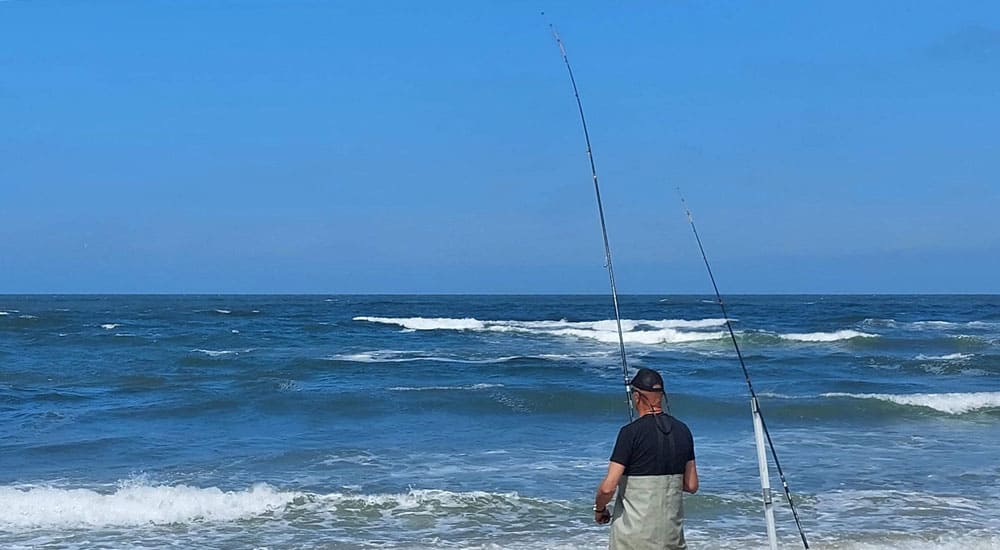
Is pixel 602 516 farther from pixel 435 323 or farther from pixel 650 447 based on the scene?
pixel 435 323

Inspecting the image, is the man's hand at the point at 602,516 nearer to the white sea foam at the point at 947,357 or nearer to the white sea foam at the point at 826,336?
the white sea foam at the point at 947,357

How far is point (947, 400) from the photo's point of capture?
1595 cm

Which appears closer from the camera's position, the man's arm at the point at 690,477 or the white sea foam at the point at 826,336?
the man's arm at the point at 690,477

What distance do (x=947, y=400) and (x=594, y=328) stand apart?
2681 cm

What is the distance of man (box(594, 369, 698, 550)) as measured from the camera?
13.9 ft

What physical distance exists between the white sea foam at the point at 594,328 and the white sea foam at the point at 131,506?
85.7 feet

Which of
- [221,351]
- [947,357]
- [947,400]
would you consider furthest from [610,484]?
[947,357]

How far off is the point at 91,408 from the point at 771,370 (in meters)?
14.7

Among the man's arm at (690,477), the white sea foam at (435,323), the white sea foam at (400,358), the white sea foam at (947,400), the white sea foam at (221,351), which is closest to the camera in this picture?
the man's arm at (690,477)

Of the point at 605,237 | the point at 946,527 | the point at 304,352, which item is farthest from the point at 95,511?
the point at 304,352

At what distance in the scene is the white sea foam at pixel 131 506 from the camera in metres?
8.42

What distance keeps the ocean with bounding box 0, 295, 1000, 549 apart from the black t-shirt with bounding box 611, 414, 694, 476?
3.55 meters

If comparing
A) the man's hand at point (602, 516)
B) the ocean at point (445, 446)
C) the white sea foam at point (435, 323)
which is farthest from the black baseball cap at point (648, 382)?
the white sea foam at point (435, 323)

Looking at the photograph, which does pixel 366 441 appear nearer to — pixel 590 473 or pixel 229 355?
pixel 590 473
